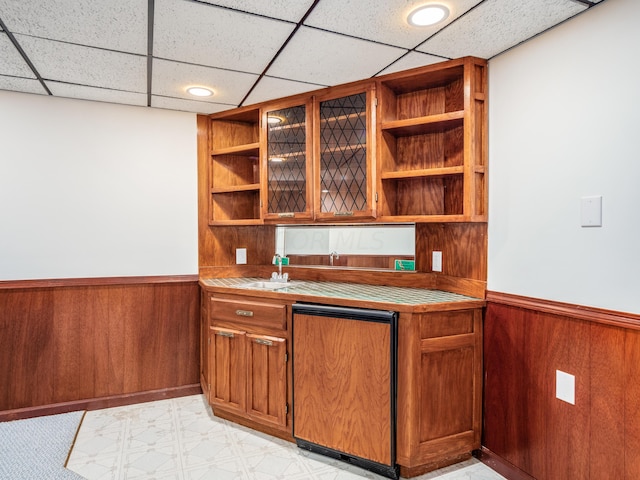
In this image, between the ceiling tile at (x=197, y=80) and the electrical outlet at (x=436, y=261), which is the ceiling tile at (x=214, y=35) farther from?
the electrical outlet at (x=436, y=261)

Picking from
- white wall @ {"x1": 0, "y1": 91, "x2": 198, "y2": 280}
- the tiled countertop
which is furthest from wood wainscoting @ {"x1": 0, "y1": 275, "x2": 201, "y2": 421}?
the tiled countertop

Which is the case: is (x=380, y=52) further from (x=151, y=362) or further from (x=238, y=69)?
(x=151, y=362)

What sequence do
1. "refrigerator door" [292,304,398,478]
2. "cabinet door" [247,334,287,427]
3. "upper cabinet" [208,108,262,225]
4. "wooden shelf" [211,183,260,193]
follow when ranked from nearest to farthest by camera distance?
"refrigerator door" [292,304,398,478] → "cabinet door" [247,334,287,427] → "wooden shelf" [211,183,260,193] → "upper cabinet" [208,108,262,225]

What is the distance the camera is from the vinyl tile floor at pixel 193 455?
82.7 inches

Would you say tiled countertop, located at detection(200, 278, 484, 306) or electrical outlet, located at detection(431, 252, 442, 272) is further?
electrical outlet, located at detection(431, 252, 442, 272)

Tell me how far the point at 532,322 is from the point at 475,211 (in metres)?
0.65

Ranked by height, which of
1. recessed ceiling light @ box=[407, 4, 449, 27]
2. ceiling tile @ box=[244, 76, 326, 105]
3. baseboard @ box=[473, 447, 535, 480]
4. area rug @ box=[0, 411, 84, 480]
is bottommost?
area rug @ box=[0, 411, 84, 480]

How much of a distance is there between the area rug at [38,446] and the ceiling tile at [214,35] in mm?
2284

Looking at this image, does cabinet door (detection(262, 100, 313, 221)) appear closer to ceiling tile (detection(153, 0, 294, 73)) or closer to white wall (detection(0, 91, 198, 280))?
ceiling tile (detection(153, 0, 294, 73))

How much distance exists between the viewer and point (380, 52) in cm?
208

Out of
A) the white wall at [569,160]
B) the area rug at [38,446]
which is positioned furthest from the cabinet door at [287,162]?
the area rug at [38,446]

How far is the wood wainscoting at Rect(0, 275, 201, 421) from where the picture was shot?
2729 millimetres

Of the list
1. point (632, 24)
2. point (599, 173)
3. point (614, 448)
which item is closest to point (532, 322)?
point (614, 448)

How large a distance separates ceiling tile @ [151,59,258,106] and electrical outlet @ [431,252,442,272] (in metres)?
1.58
